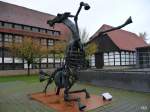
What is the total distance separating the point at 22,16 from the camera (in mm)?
30922

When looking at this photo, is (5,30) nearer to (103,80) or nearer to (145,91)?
(103,80)

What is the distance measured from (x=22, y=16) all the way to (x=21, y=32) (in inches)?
177

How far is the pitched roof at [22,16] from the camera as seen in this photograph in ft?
93.7

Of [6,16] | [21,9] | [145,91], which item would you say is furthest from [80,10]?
[21,9]

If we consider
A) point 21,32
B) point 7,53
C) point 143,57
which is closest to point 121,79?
point 143,57

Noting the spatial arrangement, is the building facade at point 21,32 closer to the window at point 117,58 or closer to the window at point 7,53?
the window at point 7,53

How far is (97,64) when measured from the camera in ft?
56.2

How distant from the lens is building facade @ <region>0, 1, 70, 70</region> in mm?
26516

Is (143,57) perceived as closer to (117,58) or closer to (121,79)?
(117,58)

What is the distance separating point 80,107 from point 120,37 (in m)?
23.8

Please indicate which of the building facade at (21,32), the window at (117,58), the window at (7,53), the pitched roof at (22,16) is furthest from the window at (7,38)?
the window at (117,58)

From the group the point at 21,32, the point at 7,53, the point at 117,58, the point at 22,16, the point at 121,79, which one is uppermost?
the point at 22,16

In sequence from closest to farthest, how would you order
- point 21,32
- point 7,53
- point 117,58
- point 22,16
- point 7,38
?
point 117,58 → point 7,53 → point 7,38 → point 21,32 → point 22,16

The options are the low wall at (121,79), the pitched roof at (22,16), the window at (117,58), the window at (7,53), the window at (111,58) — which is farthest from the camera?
the pitched roof at (22,16)
